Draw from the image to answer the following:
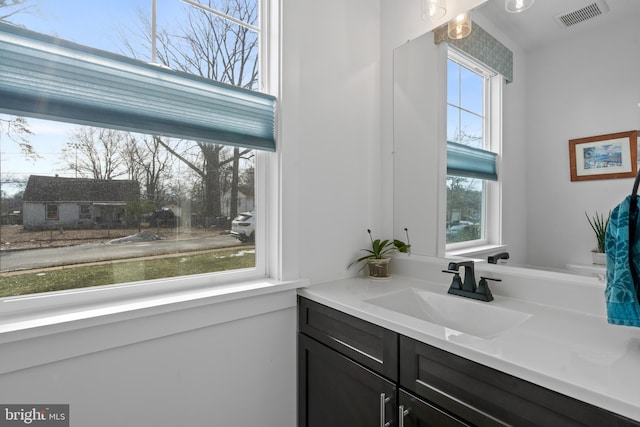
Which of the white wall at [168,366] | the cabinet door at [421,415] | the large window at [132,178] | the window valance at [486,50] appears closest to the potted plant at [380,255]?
the white wall at [168,366]

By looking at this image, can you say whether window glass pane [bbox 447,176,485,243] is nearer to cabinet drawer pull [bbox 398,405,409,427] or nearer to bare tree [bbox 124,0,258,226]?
cabinet drawer pull [bbox 398,405,409,427]

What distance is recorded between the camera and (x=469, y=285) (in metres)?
→ 1.23

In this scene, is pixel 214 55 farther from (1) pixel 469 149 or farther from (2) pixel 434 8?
(1) pixel 469 149

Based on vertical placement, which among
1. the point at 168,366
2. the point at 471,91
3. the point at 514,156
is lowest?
the point at 168,366

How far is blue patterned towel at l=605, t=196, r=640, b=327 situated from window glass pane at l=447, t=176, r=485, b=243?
2.00ft

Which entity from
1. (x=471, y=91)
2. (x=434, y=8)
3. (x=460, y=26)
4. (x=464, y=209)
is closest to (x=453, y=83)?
(x=471, y=91)

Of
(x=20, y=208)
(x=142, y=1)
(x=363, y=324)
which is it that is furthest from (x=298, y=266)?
(x=142, y=1)

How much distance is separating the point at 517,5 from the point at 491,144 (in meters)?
0.53

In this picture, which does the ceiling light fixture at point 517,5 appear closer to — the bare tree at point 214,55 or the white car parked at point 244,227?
the bare tree at point 214,55

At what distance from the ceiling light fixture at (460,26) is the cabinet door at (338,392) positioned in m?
1.46

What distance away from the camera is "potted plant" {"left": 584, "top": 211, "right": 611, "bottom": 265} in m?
1.03

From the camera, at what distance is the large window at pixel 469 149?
1.33 m

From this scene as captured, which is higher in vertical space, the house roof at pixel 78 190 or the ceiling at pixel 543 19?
the ceiling at pixel 543 19

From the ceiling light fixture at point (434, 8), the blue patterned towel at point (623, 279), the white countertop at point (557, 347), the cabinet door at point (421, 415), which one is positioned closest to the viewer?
the white countertop at point (557, 347)
